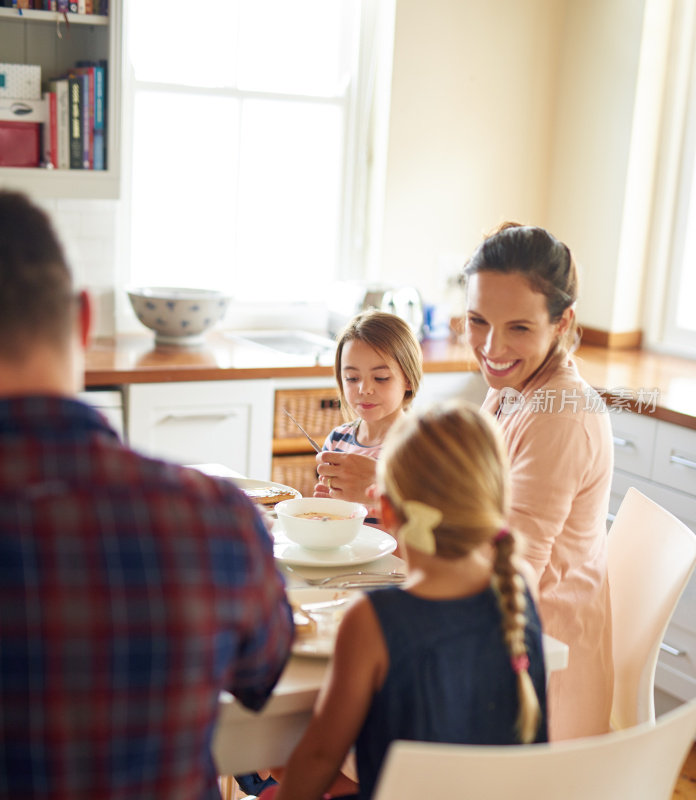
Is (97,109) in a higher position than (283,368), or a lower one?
higher

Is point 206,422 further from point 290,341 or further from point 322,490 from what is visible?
point 322,490

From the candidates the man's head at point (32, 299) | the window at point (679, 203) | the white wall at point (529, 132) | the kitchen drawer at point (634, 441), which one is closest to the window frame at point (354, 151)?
the white wall at point (529, 132)

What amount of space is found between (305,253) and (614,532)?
205 centimetres

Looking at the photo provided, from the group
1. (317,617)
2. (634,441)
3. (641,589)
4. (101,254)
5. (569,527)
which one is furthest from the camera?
(101,254)

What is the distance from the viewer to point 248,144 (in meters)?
3.56

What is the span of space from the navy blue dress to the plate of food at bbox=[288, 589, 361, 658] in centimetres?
14

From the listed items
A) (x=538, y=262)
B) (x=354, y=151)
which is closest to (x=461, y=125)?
(x=354, y=151)

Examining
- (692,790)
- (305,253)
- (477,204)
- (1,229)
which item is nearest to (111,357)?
(305,253)

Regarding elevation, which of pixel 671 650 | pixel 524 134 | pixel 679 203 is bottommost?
pixel 671 650

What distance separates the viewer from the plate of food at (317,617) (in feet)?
4.11

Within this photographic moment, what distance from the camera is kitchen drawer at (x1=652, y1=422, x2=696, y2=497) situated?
2.69 meters

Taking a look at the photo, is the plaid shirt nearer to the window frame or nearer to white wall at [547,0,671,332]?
the window frame

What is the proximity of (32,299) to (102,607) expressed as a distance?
26 centimetres

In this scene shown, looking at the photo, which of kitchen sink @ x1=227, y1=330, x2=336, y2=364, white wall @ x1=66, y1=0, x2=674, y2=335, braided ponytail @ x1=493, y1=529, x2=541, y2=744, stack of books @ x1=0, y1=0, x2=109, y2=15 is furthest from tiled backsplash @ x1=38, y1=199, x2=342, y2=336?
braided ponytail @ x1=493, y1=529, x2=541, y2=744
